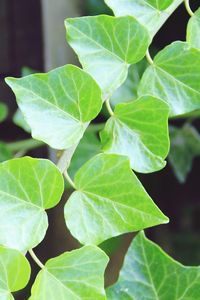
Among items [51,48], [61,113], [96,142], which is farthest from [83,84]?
[51,48]

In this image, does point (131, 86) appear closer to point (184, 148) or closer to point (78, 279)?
point (184, 148)

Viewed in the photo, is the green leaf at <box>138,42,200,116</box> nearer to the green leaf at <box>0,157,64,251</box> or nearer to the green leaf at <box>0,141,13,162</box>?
the green leaf at <box>0,157,64,251</box>

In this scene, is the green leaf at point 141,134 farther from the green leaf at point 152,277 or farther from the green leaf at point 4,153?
the green leaf at point 4,153

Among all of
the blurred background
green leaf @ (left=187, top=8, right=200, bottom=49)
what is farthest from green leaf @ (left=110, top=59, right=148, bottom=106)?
green leaf @ (left=187, top=8, right=200, bottom=49)

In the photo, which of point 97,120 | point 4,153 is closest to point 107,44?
point 4,153

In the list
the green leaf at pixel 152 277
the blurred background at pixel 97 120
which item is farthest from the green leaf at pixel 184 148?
the green leaf at pixel 152 277

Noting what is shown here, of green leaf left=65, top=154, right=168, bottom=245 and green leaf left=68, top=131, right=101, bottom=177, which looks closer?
green leaf left=65, top=154, right=168, bottom=245

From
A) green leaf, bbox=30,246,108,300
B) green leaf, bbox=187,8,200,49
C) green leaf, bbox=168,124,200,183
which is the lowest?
green leaf, bbox=168,124,200,183
